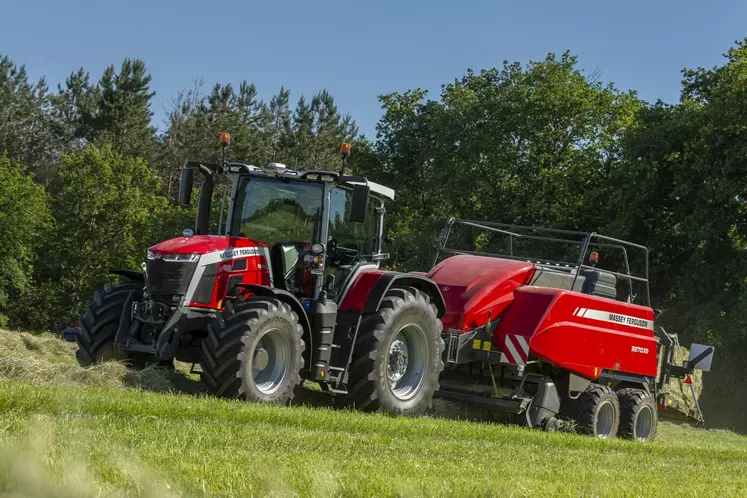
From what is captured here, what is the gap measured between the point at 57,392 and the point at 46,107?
199 feet

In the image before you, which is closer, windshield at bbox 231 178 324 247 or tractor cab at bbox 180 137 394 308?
tractor cab at bbox 180 137 394 308

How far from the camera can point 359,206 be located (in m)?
11.2

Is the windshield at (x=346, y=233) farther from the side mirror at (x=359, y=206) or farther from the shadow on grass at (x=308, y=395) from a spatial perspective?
the shadow on grass at (x=308, y=395)

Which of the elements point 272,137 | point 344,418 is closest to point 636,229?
point 344,418

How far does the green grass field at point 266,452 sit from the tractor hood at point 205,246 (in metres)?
1.35

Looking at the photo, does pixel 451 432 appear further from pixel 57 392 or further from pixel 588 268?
pixel 588 268

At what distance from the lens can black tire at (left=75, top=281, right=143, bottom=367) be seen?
1130 cm

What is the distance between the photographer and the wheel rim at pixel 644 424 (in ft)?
47.0

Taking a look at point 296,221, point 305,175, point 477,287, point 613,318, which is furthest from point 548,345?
point 305,175

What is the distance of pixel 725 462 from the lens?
11.1 metres

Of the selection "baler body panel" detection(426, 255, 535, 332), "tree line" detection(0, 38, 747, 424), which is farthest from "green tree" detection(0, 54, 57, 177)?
"baler body panel" detection(426, 255, 535, 332)

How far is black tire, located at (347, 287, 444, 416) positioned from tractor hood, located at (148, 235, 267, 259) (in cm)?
162

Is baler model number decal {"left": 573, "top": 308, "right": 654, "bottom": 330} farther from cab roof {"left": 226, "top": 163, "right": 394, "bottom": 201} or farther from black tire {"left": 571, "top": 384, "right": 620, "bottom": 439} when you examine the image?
cab roof {"left": 226, "top": 163, "right": 394, "bottom": 201}

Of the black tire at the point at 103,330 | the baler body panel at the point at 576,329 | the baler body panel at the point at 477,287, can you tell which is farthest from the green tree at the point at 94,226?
the black tire at the point at 103,330
